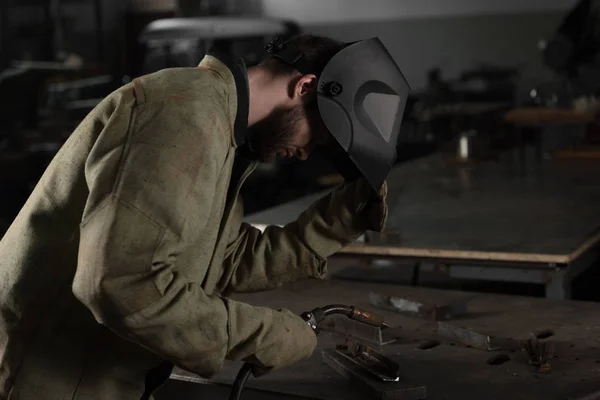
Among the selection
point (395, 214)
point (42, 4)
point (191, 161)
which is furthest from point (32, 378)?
point (42, 4)

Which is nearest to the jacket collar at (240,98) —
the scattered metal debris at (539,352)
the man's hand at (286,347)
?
the man's hand at (286,347)

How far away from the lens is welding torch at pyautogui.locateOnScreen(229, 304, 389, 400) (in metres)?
1.75

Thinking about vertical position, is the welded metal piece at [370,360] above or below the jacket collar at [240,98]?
below

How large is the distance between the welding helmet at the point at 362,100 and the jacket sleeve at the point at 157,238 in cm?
23

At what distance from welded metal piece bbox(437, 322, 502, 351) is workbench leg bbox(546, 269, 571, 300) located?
25.8 inches

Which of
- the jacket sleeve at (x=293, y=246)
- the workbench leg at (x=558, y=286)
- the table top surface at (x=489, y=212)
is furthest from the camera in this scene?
the table top surface at (x=489, y=212)

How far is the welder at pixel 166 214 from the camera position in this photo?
4.98 ft

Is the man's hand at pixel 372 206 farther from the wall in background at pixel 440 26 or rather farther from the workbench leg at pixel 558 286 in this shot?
the wall in background at pixel 440 26

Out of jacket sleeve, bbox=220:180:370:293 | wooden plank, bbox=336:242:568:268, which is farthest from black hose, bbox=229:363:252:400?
wooden plank, bbox=336:242:568:268

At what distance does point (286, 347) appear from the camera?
171 cm

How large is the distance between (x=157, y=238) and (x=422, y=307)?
1.05m

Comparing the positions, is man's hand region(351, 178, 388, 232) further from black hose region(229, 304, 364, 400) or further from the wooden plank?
the wooden plank

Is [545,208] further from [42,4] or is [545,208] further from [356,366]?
[42,4]

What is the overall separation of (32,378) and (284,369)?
54 cm
